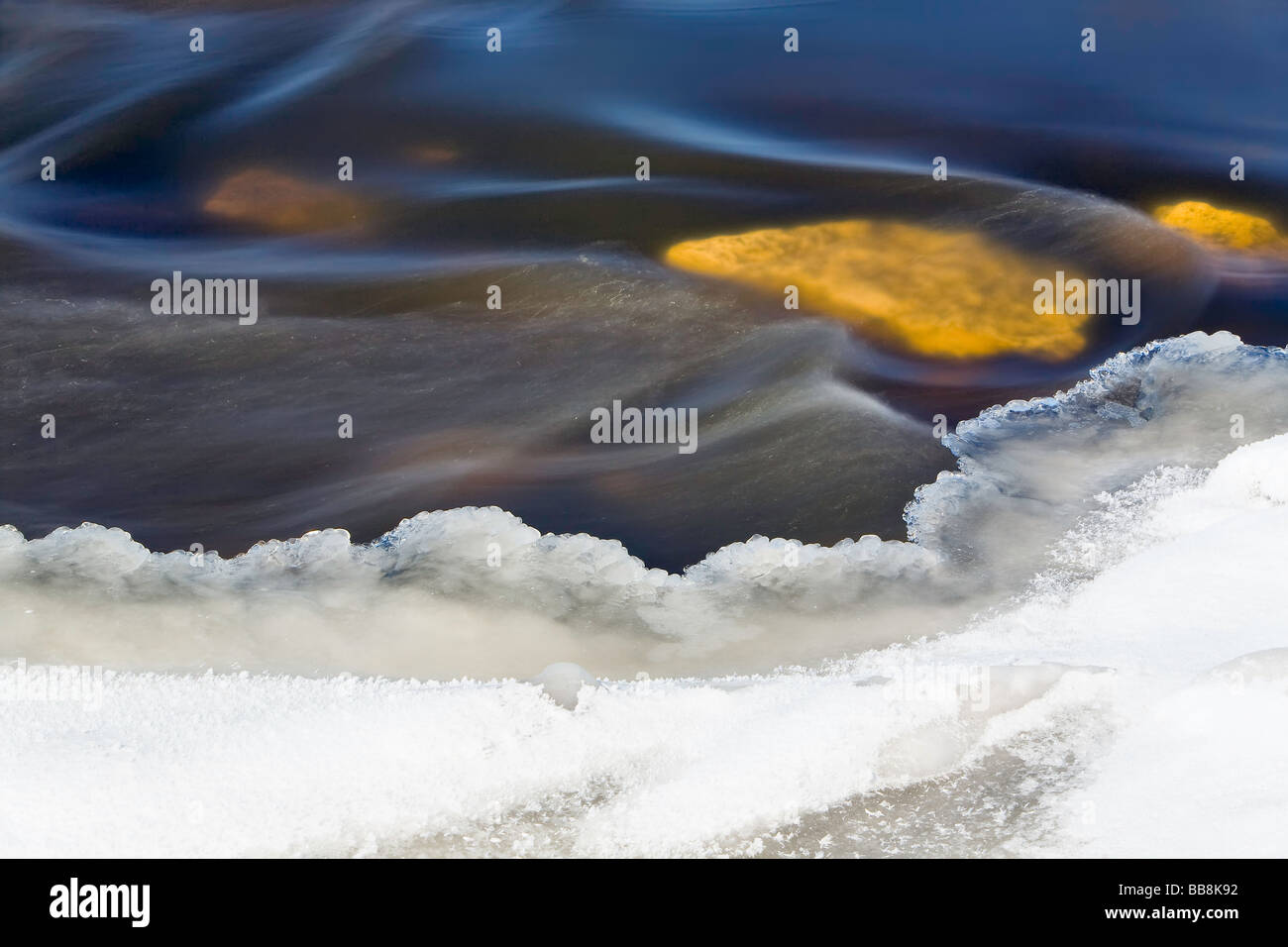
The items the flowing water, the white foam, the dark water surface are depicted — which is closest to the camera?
the white foam

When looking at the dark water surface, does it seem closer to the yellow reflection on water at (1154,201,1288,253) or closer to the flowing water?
the flowing water

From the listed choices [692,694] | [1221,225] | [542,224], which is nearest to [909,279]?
[542,224]

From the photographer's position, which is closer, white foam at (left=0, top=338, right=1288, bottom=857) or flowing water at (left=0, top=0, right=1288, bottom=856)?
white foam at (left=0, top=338, right=1288, bottom=857)

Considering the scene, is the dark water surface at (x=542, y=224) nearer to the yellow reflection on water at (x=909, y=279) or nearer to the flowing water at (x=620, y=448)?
the flowing water at (x=620, y=448)

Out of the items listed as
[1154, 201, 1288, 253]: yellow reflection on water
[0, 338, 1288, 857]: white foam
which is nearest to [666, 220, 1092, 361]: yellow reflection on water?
[1154, 201, 1288, 253]: yellow reflection on water

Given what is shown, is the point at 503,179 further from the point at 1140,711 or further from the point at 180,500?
the point at 1140,711

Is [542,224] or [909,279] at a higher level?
[542,224]

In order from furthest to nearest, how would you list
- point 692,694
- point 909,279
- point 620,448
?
1. point 909,279
2. point 620,448
3. point 692,694

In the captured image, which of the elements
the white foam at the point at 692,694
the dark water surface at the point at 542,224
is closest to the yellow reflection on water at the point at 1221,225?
the dark water surface at the point at 542,224

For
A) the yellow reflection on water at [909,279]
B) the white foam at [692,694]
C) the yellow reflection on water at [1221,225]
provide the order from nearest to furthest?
the white foam at [692,694] < the yellow reflection on water at [909,279] < the yellow reflection on water at [1221,225]

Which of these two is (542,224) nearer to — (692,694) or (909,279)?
(909,279)

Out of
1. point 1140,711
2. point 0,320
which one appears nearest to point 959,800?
point 1140,711
